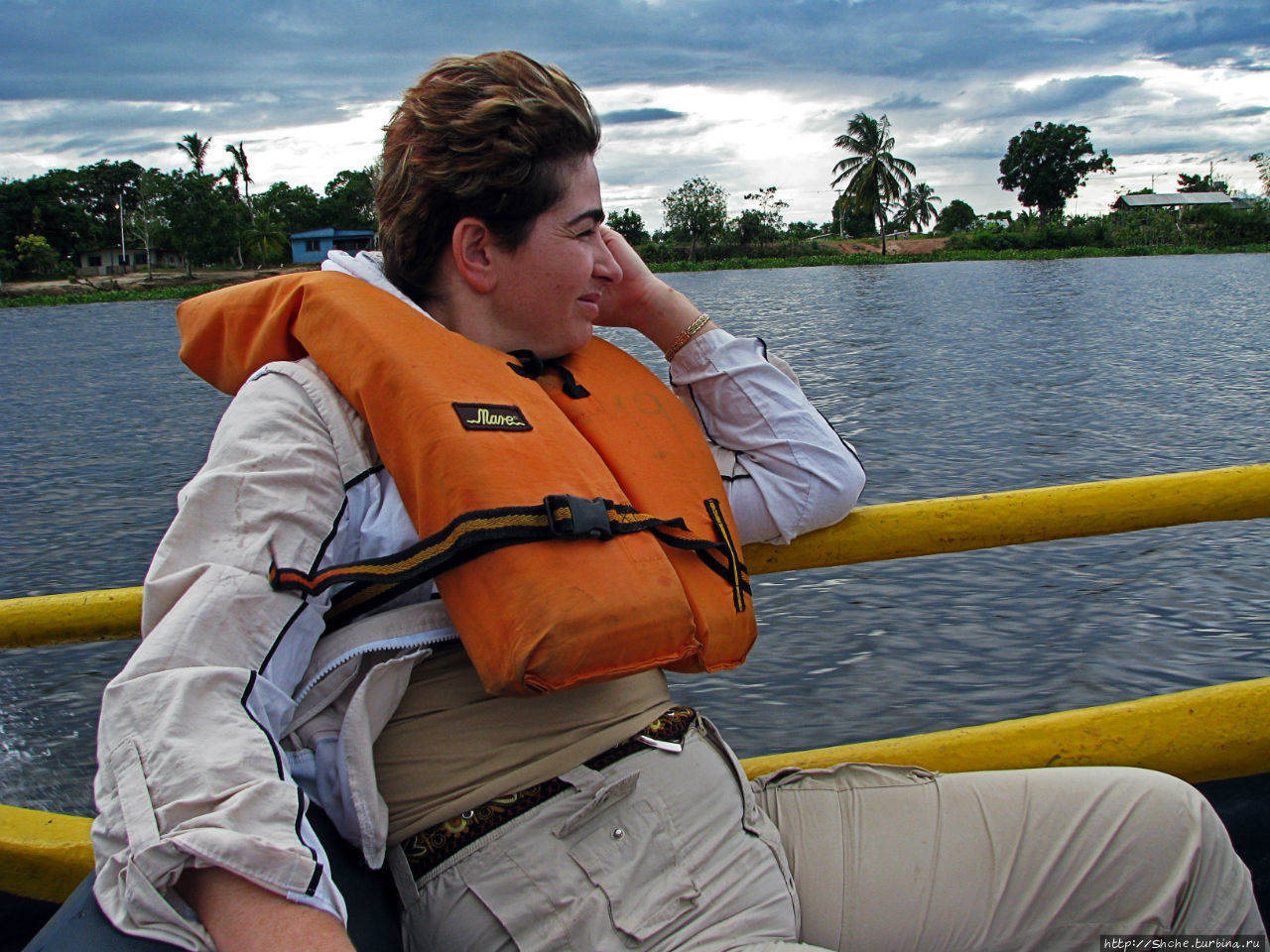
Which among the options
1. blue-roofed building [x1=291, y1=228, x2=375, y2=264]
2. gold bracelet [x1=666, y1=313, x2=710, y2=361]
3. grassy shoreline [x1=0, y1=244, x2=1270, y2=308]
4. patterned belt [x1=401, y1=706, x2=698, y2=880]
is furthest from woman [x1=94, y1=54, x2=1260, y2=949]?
blue-roofed building [x1=291, y1=228, x2=375, y2=264]

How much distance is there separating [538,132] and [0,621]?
3.51 feet

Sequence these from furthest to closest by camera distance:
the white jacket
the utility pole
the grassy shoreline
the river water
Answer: the utility pole
the grassy shoreline
the river water
the white jacket

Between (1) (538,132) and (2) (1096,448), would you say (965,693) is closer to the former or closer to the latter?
(1) (538,132)

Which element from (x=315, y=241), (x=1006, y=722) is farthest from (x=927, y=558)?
(x=315, y=241)

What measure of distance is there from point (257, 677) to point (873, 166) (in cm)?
6031

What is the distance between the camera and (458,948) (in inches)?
42.6

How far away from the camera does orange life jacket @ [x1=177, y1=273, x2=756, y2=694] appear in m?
1.08

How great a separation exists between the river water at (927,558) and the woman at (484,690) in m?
1.69

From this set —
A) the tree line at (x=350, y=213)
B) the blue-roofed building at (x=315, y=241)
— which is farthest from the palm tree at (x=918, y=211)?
the blue-roofed building at (x=315, y=241)

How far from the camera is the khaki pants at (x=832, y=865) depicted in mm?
1077

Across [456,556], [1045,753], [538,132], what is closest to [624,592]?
[456,556]

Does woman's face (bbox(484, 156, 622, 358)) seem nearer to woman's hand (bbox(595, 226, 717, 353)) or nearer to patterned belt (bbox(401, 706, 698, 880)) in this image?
woman's hand (bbox(595, 226, 717, 353))

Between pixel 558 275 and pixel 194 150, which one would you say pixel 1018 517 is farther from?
pixel 194 150

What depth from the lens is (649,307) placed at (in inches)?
69.5
